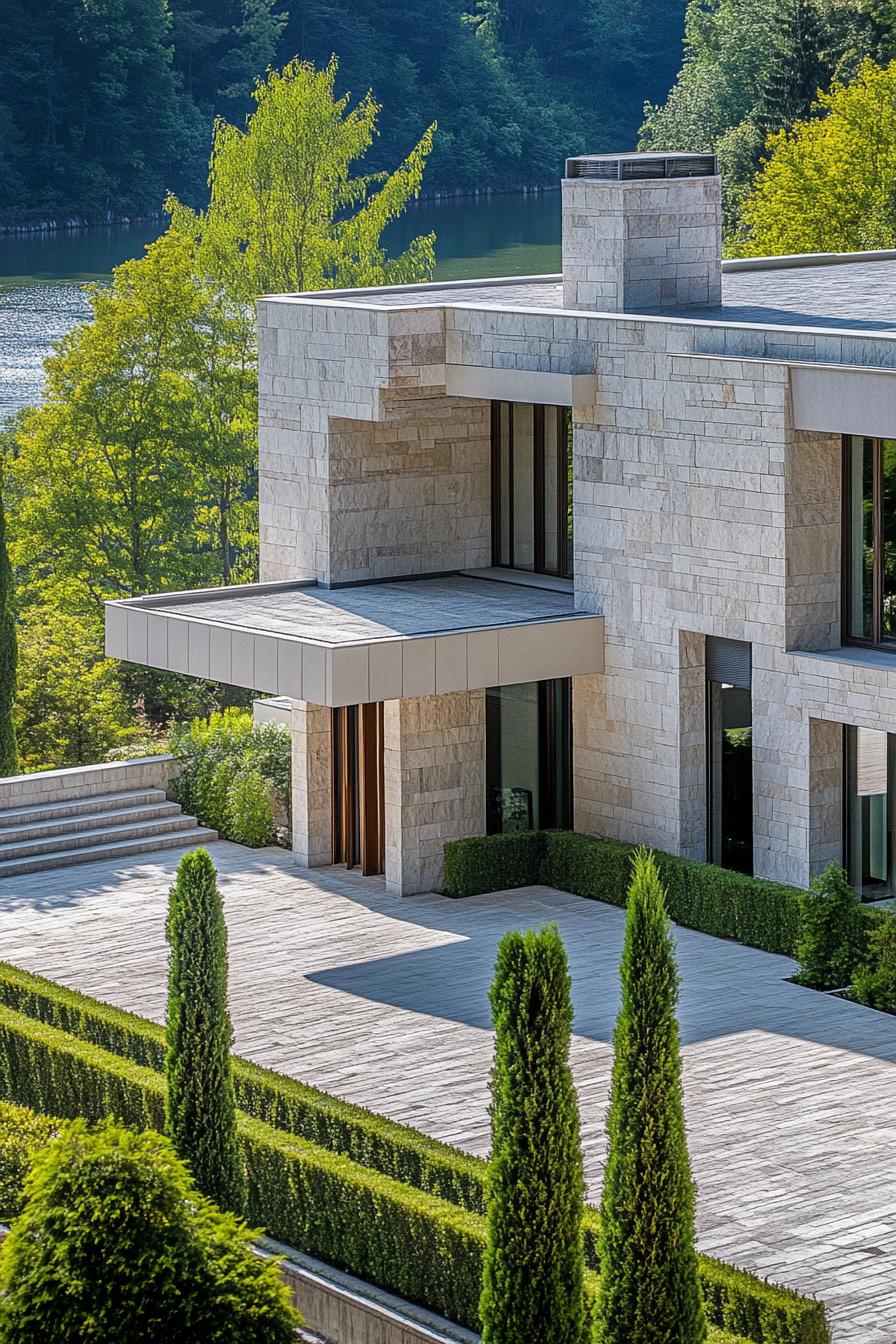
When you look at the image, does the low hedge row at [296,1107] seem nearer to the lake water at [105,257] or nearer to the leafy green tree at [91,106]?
the lake water at [105,257]

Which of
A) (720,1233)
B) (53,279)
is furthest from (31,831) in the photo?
(53,279)

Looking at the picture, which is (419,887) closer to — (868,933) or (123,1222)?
(868,933)

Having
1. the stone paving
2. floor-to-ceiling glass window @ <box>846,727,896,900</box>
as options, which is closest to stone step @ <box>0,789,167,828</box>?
the stone paving

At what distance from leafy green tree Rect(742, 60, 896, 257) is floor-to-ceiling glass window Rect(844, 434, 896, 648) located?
26.8 m

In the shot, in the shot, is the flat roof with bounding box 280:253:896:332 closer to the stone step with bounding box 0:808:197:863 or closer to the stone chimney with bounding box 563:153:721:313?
the stone chimney with bounding box 563:153:721:313

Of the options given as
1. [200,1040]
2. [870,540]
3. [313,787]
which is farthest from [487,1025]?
[313,787]

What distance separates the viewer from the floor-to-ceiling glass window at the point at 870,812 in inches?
952

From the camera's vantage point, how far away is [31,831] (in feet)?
94.5

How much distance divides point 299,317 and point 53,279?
166 ft

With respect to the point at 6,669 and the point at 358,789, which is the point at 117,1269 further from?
the point at 6,669

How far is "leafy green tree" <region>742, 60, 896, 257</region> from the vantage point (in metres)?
50.5

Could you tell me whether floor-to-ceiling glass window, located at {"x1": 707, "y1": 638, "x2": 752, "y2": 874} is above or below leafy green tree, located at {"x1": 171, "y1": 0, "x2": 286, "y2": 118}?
below

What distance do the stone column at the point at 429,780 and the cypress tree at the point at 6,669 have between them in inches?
293

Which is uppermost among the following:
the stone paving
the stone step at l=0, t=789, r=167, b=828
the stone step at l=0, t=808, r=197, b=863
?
the stone step at l=0, t=789, r=167, b=828
